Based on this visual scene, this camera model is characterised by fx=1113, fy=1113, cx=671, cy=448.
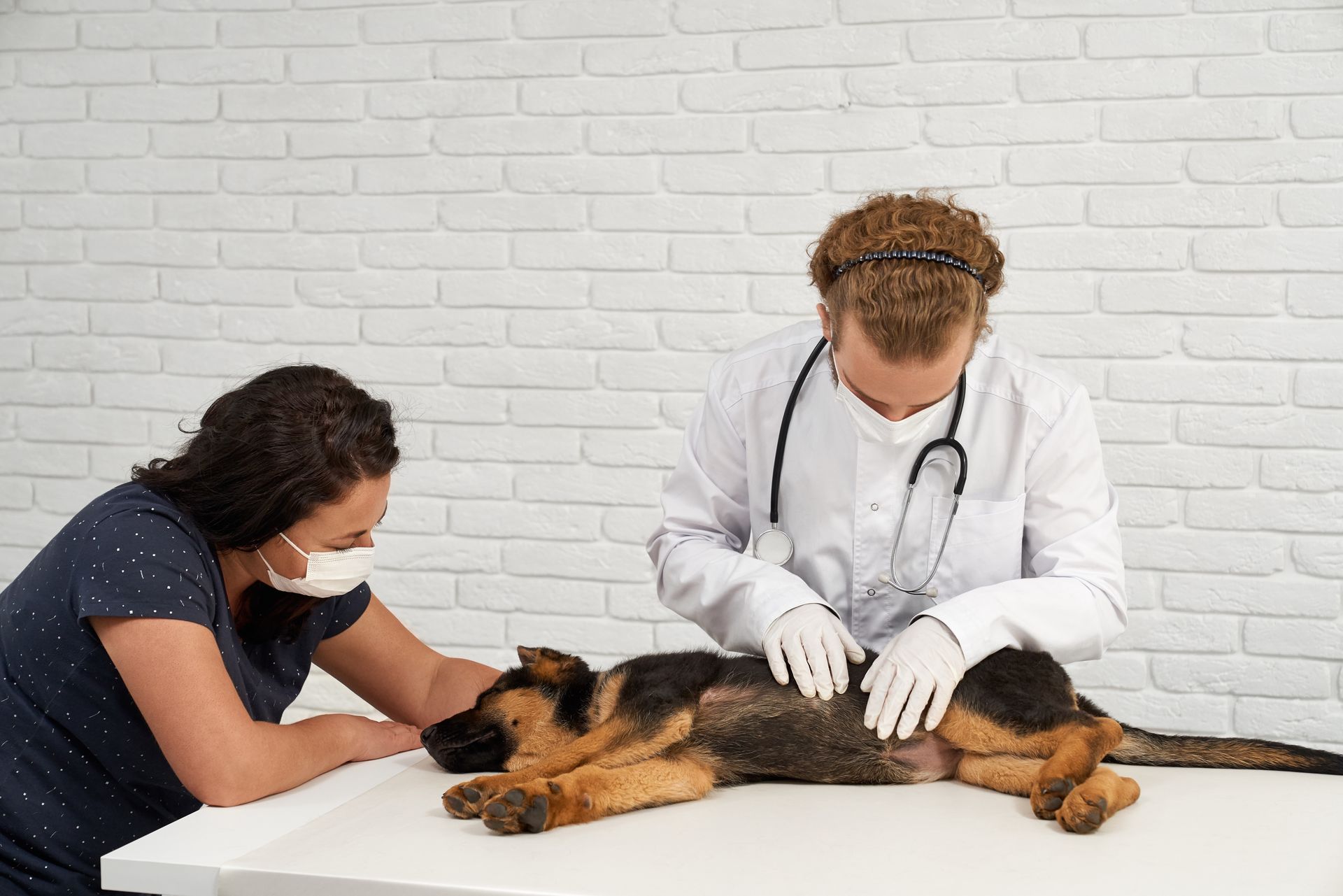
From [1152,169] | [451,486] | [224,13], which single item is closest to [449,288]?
[451,486]

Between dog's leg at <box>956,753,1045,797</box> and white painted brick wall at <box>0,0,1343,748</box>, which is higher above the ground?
white painted brick wall at <box>0,0,1343,748</box>

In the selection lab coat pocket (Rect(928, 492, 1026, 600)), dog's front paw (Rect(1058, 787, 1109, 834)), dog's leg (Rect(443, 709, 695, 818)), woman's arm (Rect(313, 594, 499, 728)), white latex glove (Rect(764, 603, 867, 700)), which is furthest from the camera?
woman's arm (Rect(313, 594, 499, 728))

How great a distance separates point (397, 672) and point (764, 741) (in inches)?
31.6

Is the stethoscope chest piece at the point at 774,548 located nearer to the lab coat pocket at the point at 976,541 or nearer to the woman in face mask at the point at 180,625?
the lab coat pocket at the point at 976,541

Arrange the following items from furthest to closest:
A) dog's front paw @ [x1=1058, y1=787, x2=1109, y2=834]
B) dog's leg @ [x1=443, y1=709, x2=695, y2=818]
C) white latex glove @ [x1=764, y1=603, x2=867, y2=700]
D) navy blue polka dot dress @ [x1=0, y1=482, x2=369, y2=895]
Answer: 1. white latex glove @ [x1=764, y1=603, x2=867, y2=700]
2. navy blue polka dot dress @ [x1=0, y1=482, x2=369, y2=895]
3. dog's leg @ [x1=443, y1=709, x2=695, y2=818]
4. dog's front paw @ [x1=1058, y1=787, x2=1109, y2=834]

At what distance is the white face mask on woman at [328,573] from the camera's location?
5.97ft

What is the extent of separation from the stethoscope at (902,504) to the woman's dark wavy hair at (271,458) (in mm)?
720

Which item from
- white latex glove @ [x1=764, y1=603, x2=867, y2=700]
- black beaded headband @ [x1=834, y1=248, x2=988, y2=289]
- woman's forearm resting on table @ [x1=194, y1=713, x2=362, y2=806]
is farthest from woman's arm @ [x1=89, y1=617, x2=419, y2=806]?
black beaded headband @ [x1=834, y1=248, x2=988, y2=289]

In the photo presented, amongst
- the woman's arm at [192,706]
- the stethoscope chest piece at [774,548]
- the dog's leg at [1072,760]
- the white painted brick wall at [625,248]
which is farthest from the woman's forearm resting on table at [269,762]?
the white painted brick wall at [625,248]

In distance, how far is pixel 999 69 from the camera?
10.2ft

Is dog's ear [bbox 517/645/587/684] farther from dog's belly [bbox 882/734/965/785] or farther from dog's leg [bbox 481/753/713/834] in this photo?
dog's belly [bbox 882/734/965/785]

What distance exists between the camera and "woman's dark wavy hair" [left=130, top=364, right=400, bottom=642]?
1.74 metres

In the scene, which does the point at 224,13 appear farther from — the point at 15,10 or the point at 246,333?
the point at 246,333

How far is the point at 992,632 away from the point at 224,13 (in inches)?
124
